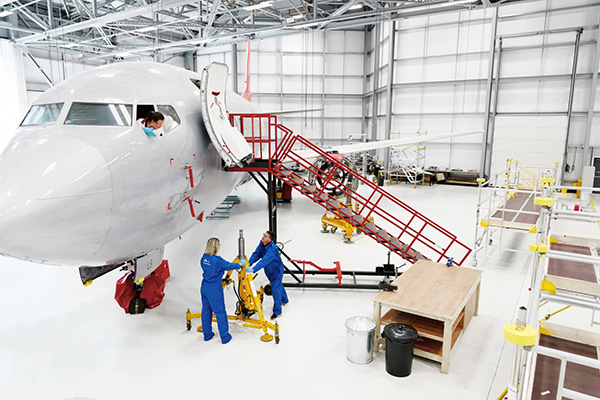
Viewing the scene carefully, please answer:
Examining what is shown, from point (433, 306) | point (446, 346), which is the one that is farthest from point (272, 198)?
point (446, 346)

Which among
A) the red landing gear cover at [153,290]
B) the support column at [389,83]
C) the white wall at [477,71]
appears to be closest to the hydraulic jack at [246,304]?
the red landing gear cover at [153,290]

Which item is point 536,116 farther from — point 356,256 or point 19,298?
point 19,298

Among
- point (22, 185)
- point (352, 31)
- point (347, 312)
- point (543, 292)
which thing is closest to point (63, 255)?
point (22, 185)

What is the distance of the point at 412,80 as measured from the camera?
3039 cm

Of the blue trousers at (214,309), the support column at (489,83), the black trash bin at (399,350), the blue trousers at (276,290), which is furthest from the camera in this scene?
the support column at (489,83)

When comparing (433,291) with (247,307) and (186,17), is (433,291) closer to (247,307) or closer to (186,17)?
(247,307)

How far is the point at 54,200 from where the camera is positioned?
5.16m

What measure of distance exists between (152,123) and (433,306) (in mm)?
5818

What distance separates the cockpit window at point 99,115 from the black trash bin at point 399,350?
5681mm

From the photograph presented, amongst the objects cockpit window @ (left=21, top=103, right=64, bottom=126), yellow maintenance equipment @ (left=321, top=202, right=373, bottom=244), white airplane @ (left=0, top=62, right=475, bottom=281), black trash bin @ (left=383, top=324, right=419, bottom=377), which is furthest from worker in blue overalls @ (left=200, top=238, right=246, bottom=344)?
yellow maintenance equipment @ (left=321, top=202, right=373, bottom=244)

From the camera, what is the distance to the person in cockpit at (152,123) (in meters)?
6.65

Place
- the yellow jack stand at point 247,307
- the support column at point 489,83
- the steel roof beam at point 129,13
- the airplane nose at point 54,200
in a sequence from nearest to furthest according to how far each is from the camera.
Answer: the airplane nose at point 54,200
the yellow jack stand at point 247,307
the steel roof beam at point 129,13
the support column at point 489,83

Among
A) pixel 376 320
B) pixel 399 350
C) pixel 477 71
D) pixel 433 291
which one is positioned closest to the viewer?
pixel 399 350

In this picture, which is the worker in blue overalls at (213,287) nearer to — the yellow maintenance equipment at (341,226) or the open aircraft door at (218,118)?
the open aircraft door at (218,118)
